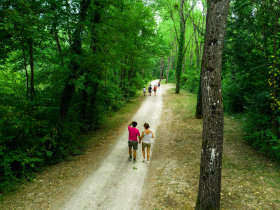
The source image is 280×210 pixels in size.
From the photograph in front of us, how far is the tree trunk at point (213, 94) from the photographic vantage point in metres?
4.00

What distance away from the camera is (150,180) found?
640cm

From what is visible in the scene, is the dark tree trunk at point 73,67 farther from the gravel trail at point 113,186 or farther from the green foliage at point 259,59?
the green foliage at point 259,59

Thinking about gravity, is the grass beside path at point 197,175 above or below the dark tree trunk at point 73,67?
below

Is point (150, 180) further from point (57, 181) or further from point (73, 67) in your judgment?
point (73, 67)

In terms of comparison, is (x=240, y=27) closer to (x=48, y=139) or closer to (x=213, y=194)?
(x=213, y=194)

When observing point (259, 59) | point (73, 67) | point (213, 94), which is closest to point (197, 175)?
point (213, 94)

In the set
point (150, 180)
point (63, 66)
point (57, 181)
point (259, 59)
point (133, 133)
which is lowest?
point (57, 181)

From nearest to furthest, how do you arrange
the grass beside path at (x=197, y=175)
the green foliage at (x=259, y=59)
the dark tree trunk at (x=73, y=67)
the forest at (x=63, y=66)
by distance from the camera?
1. the grass beside path at (x=197, y=175)
2. the forest at (x=63, y=66)
3. the green foliage at (x=259, y=59)
4. the dark tree trunk at (x=73, y=67)

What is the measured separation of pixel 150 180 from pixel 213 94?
13.6 feet

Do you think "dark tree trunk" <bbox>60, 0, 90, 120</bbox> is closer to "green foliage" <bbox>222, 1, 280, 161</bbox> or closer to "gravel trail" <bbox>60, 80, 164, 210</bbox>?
"gravel trail" <bbox>60, 80, 164, 210</bbox>

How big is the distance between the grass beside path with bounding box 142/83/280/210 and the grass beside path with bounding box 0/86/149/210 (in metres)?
2.77

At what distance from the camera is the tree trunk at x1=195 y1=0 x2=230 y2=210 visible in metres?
4.00

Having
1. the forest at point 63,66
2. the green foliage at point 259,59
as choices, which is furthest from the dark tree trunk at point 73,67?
the green foliage at point 259,59

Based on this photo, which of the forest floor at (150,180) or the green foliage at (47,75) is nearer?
the forest floor at (150,180)
